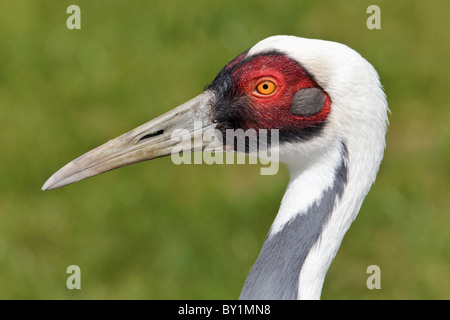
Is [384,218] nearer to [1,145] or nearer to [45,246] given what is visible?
[45,246]

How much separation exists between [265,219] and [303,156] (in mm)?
3454

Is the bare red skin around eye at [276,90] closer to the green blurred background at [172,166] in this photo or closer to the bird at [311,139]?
the bird at [311,139]

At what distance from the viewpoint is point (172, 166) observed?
8.33m

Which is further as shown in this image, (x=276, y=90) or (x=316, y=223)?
(x=276, y=90)

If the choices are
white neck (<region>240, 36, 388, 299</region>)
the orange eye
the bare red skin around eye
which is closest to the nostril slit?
the bare red skin around eye

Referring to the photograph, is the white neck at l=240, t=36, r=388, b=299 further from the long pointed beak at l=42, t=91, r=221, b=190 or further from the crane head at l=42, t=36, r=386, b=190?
the long pointed beak at l=42, t=91, r=221, b=190

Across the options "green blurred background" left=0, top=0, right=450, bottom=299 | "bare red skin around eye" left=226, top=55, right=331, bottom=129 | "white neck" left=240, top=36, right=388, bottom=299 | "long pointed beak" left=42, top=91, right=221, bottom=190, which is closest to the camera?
"white neck" left=240, top=36, right=388, bottom=299

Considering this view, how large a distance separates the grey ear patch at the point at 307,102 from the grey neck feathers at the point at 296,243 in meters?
0.25

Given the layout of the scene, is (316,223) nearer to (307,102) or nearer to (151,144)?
(307,102)

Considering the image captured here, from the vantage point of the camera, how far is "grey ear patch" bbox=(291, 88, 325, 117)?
4.14m

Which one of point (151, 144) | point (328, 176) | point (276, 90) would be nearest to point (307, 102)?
point (276, 90)

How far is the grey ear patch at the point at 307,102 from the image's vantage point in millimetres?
4145

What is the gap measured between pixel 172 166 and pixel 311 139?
429 centimetres
